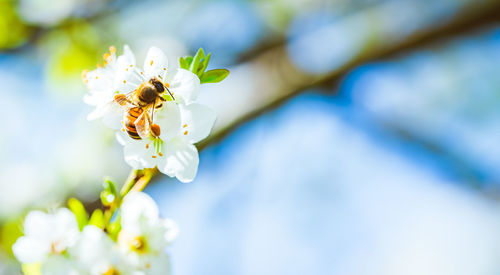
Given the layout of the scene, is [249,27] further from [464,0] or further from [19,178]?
[19,178]

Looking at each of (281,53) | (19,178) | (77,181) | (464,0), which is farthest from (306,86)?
(19,178)

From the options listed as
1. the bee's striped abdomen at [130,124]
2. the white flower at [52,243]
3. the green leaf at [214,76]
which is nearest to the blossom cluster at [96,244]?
the white flower at [52,243]

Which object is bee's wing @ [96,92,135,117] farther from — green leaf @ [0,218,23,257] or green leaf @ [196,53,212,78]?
green leaf @ [0,218,23,257]

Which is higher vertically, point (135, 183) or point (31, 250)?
point (135, 183)

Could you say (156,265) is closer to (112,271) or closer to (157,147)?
(112,271)

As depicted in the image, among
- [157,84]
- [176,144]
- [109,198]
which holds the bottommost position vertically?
[109,198]

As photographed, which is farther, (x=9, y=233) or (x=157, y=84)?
(x=9, y=233)

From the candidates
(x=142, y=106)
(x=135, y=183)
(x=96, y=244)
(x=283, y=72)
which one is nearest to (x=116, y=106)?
(x=142, y=106)

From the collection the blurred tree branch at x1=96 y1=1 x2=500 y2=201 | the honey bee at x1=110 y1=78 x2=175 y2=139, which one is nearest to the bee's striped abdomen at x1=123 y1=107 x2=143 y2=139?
the honey bee at x1=110 y1=78 x2=175 y2=139
